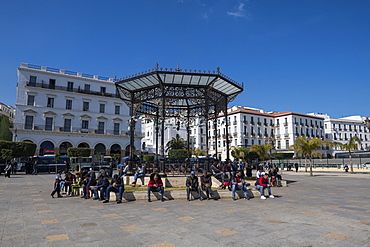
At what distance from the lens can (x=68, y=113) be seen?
47.8 m

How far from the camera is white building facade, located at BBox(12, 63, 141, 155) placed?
4438 cm

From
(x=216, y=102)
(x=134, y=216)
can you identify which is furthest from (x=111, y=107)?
(x=134, y=216)

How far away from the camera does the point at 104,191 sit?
11000 mm

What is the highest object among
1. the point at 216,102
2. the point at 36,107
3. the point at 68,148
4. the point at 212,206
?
the point at 36,107

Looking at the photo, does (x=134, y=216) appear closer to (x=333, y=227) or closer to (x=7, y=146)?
(x=333, y=227)

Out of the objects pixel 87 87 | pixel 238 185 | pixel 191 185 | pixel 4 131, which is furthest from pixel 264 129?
pixel 191 185

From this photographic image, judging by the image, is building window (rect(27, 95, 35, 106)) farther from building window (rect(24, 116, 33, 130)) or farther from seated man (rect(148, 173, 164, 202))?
seated man (rect(148, 173, 164, 202))

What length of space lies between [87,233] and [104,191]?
5.23 metres

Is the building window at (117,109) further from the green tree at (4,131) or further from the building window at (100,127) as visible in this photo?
the green tree at (4,131)

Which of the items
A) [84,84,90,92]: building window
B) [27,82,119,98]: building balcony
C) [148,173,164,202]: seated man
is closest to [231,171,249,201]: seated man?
[148,173,164,202]: seated man

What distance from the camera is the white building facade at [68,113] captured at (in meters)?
44.4

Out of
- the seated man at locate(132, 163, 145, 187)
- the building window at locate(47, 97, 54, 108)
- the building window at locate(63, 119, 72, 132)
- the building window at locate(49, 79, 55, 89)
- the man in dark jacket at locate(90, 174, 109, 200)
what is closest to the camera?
the man in dark jacket at locate(90, 174, 109, 200)

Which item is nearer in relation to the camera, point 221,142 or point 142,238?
point 142,238

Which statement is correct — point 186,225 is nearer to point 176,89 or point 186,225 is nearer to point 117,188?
point 117,188
